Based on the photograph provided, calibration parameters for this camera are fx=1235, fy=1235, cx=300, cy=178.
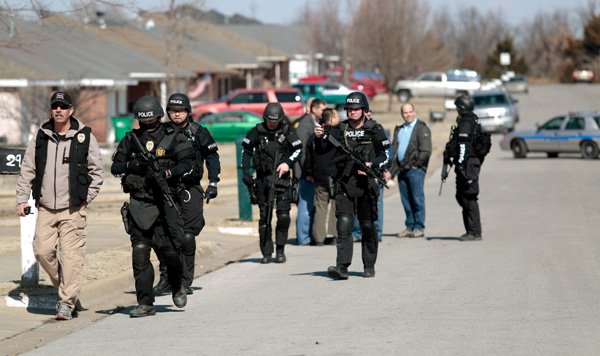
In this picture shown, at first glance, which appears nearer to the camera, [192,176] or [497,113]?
[192,176]

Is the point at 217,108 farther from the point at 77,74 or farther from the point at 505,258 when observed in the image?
the point at 505,258

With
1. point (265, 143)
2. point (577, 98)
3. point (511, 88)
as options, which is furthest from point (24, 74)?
point (511, 88)

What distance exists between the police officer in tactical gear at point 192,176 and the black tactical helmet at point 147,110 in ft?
4.19

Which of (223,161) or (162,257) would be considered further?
(223,161)

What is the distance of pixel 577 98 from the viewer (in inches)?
3312

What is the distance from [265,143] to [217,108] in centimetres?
3674

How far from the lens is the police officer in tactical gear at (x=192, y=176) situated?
39.3 feet

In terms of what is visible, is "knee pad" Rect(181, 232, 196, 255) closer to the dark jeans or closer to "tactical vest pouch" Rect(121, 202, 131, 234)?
"tactical vest pouch" Rect(121, 202, 131, 234)

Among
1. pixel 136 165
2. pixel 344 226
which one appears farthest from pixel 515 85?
pixel 136 165

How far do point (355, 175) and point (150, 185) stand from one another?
300 cm

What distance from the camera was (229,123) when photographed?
45.7 metres

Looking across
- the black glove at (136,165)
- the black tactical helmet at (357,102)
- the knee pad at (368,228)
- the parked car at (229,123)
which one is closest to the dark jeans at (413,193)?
the knee pad at (368,228)

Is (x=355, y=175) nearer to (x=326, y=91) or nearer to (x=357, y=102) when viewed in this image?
(x=357, y=102)

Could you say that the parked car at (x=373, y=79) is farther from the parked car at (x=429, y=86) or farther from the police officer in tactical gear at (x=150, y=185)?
the police officer in tactical gear at (x=150, y=185)
